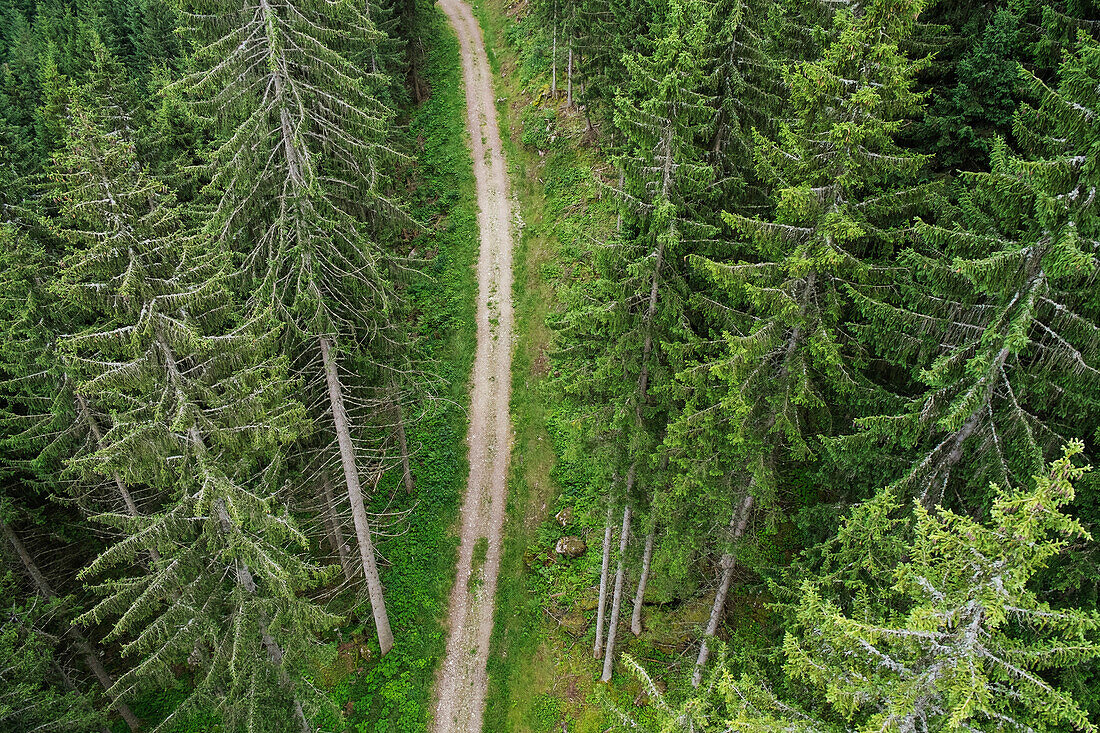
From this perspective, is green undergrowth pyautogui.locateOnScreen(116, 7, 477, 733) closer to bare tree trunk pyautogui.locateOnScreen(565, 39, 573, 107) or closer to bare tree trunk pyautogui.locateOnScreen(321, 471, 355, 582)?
bare tree trunk pyautogui.locateOnScreen(321, 471, 355, 582)

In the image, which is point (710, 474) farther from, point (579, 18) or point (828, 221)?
point (579, 18)

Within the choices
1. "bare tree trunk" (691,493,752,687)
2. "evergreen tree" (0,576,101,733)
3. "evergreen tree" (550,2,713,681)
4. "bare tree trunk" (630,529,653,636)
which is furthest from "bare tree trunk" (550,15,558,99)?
"evergreen tree" (0,576,101,733)

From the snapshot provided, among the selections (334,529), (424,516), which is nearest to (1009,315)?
(334,529)

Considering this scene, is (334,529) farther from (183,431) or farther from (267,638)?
(183,431)

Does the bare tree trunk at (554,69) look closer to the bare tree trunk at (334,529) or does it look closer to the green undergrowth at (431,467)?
the green undergrowth at (431,467)

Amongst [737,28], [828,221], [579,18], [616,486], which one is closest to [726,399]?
[828,221]

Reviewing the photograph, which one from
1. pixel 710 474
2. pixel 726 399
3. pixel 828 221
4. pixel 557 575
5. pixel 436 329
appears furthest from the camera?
pixel 436 329

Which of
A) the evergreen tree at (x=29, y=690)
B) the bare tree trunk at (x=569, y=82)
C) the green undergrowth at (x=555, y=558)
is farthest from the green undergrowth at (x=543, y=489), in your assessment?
the evergreen tree at (x=29, y=690)
